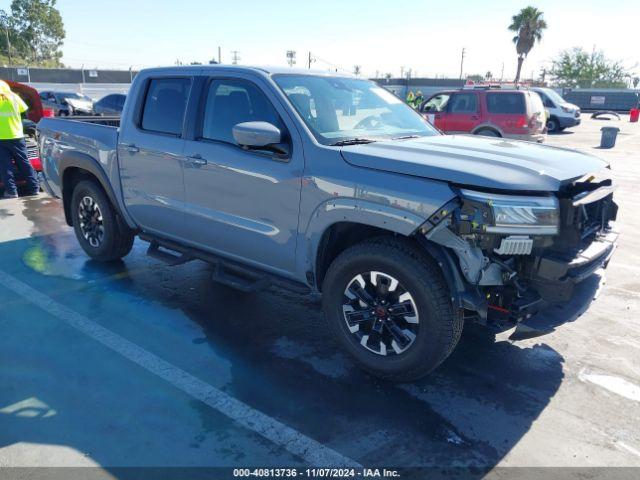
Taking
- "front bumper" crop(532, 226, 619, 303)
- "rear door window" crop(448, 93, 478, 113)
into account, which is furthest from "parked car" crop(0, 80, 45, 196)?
"rear door window" crop(448, 93, 478, 113)

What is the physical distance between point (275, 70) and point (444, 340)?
242 cm

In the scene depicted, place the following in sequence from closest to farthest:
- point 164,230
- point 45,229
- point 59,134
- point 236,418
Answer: point 236,418, point 164,230, point 59,134, point 45,229

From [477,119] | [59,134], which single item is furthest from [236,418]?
[477,119]

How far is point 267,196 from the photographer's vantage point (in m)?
3.69

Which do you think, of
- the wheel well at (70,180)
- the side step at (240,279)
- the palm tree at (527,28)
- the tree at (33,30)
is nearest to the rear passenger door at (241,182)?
the side step at (240,279)

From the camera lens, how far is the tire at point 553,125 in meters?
22.5

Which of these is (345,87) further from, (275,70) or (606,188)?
(606,188)

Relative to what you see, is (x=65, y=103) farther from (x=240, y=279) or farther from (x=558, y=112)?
(x=240, y=279)

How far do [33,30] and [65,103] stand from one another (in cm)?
7896

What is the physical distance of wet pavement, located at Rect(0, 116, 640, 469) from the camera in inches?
108

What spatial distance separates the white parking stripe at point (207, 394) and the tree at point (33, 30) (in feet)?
303

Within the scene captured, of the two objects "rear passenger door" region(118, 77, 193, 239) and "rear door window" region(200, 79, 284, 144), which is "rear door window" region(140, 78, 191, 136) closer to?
"rear passenger door" region(118, 77, 193, 239)

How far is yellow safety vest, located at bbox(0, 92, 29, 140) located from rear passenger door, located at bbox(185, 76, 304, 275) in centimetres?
554

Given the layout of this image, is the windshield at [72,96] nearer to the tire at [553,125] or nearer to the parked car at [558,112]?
the parked car at [558,112]
